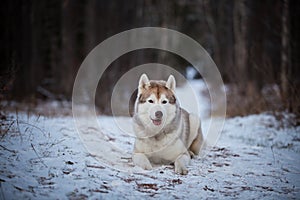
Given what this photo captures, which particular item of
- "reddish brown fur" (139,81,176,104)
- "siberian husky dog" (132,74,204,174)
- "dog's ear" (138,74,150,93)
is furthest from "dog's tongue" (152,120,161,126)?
"dog's ear" (138,74,150,93)

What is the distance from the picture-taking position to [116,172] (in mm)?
3295

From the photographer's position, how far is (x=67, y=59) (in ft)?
51.6

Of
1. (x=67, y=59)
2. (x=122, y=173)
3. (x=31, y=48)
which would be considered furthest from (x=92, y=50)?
(x=122, y=173)

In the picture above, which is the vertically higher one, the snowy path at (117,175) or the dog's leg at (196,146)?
the dog's leg at (196,146)

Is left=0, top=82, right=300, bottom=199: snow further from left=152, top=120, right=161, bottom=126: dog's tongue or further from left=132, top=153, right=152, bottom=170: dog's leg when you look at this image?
left=152, top=120, right=161, bottom=126: dog's tongue

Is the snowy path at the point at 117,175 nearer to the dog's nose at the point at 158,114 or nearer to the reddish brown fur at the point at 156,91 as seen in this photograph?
the dog's nose at the point at 158,114

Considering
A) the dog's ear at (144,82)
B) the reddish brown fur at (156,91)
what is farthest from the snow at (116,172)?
the dog's ear at (144,82)

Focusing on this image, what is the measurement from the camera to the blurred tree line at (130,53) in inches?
347

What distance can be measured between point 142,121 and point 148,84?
60cm

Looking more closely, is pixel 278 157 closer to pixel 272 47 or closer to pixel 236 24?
pixel 236 24

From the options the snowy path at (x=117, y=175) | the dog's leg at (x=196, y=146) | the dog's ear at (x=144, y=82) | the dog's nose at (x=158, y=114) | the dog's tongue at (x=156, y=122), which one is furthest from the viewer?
the dog's leg at (x=196, y=146)

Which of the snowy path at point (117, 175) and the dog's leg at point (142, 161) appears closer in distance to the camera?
the snowy path at point (117, 175)

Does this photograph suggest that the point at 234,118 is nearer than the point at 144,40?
Yes

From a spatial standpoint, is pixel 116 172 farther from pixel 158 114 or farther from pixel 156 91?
pixel 156 91
